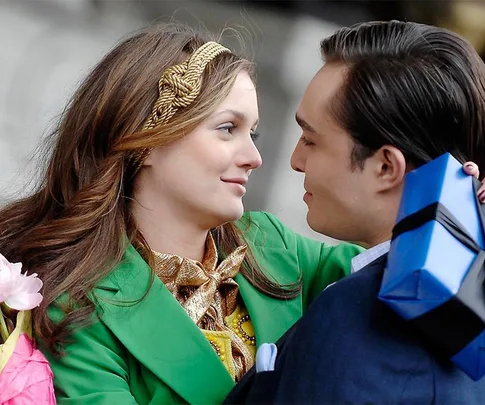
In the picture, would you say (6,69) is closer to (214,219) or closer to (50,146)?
(50,146)

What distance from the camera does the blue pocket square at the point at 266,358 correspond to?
150 centimetres

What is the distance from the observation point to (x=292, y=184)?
11.9ft

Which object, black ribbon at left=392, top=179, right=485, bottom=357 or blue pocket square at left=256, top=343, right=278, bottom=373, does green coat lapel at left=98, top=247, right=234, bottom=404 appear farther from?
black ribbon at left=392, top=179, right=485, bottom=357

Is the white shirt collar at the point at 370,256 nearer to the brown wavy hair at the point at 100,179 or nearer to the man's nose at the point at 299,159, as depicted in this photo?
the man's nose at the point at 299,159

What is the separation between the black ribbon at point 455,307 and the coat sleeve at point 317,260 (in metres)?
0.70

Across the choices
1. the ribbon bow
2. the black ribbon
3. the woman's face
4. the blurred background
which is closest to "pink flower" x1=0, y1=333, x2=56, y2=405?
the ribbon bow

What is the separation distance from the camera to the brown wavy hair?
1.82m

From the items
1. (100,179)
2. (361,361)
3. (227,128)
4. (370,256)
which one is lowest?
(361,361)

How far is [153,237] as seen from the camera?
1.92m

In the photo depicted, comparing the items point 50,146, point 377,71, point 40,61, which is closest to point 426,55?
point 377,71

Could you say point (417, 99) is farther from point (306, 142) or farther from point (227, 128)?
point (227, 128)

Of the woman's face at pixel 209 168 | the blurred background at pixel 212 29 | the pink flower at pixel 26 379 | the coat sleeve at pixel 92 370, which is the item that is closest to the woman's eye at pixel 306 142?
the woman's face at pixel 209 168

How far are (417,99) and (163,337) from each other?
714mm

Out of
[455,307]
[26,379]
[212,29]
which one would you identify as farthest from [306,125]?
[212,29]
